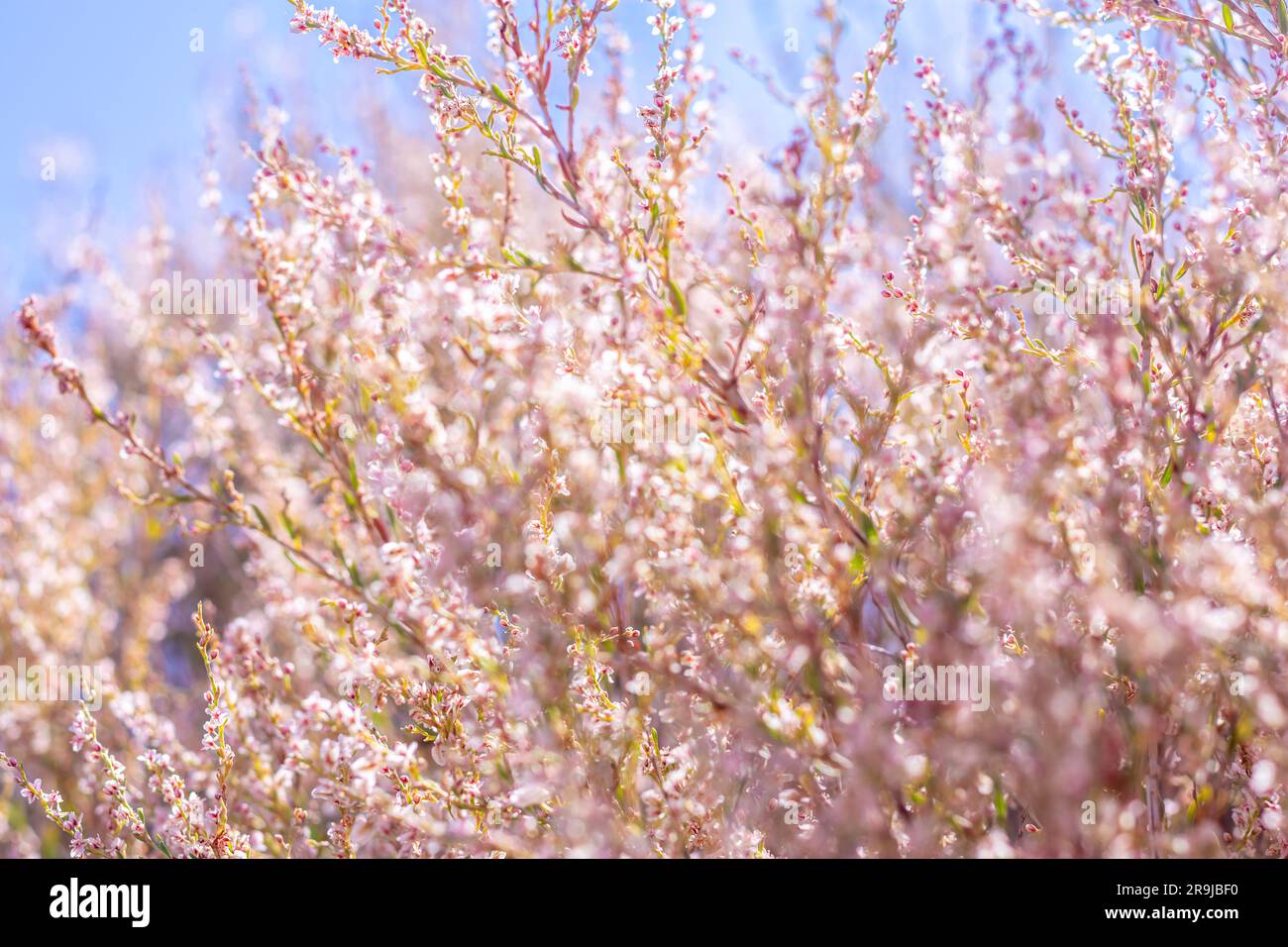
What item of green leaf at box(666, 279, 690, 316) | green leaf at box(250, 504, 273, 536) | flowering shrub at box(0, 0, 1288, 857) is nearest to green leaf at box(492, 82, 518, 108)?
flowering shrub at box(0, 0, 1288, 857)

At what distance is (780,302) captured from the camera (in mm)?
1788

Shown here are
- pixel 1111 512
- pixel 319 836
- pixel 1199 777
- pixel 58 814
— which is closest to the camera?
pixel 1111 512

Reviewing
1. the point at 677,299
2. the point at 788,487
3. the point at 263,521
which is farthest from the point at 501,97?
the point at 263,521

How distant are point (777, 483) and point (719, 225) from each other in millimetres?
1837

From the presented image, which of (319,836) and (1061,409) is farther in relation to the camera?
(319,836)

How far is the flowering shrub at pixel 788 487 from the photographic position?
145 cm

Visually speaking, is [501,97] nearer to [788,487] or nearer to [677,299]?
[677,299]

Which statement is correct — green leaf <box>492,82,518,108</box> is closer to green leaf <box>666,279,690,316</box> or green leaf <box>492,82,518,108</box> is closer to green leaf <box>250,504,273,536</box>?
green leaf <box>666,279,690,316</box>

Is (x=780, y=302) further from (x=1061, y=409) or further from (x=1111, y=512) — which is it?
(x=1111, y=512)

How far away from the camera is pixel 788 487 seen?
5.17ft

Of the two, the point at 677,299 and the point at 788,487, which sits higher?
the point at 677,299

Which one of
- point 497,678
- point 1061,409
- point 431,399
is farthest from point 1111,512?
point 431,399

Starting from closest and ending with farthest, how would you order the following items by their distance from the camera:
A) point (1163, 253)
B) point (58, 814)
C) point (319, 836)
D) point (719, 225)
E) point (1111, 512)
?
point (1111, 512) → point (1163, 253) → point (58, 814) → point (319, 836) → point (719, 225)
